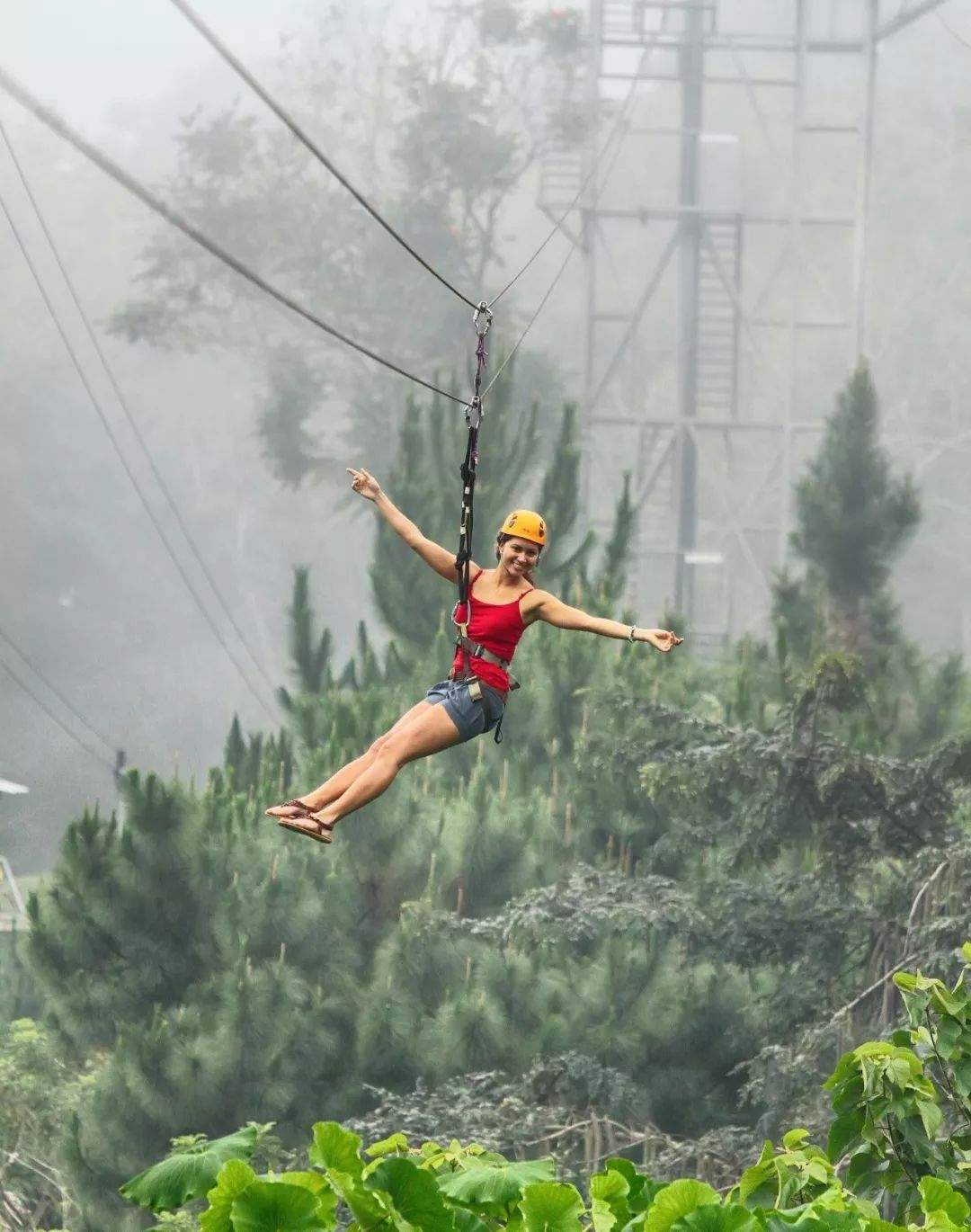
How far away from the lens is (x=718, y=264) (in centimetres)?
2336

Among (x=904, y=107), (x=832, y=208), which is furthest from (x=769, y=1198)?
(x=904, y=107)

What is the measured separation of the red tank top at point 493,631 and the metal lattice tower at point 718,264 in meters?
17.7

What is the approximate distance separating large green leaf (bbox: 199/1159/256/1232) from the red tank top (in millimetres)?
1490

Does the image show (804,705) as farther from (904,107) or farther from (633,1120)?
(904,107)

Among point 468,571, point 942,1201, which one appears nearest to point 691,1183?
point 942,1201

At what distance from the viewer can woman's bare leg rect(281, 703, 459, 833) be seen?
572cm

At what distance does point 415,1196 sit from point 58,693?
2129 centimetres

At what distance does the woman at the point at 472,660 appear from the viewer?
574cm

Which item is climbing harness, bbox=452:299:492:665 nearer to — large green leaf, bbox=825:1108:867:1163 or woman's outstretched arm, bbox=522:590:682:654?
woman's outstretched arm, bbox=522:590:682:654

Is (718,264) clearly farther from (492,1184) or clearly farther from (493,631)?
(492,1184)

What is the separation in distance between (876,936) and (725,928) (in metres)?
0.99

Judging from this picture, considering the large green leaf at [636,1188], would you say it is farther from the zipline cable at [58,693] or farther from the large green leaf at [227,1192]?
the zipline cable at [58,693]

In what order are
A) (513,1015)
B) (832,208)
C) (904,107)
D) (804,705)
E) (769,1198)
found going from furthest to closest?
(904,107), (832,208), (513,1015), (804,705), (769,1198)

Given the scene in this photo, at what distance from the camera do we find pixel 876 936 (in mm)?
13977
